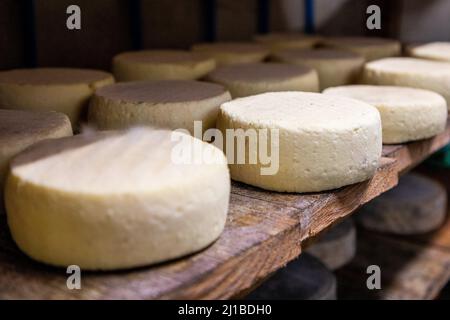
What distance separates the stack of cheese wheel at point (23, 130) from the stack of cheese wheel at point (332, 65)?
98 cm

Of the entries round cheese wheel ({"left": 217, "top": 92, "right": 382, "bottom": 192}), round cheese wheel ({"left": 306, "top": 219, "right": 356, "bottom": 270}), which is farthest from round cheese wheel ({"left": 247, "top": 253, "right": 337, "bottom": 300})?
round cheese wheel ({"left": 217, "top": 92, "right": 382, "bottom": 192})

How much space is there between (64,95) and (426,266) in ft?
5.15

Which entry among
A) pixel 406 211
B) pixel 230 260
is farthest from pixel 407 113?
pixel 406 211

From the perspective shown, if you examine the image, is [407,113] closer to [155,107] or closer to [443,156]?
[155,107]

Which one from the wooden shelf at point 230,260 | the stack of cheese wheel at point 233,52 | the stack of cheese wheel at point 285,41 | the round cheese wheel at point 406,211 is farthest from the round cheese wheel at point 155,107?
the round cheese wheel at point 406,211

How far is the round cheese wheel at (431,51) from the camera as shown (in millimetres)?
2041

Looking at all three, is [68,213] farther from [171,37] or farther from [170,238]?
[171,37]

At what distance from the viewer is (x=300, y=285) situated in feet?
6.00

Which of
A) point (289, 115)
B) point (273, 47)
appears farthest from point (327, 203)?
point (273, 47)

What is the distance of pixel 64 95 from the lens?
134 centimetres

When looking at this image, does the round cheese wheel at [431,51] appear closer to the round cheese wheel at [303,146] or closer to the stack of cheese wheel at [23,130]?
the round cheese wheel at [303,146]

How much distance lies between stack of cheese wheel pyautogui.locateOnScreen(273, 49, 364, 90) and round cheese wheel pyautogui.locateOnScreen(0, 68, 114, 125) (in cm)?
73

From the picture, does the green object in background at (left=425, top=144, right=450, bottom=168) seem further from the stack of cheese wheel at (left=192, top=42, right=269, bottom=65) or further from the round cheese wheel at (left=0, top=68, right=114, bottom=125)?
the round cheese wheel at (left=0, top=68, right=114, bottom=125)

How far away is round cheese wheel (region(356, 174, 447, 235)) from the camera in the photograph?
2.40 m
